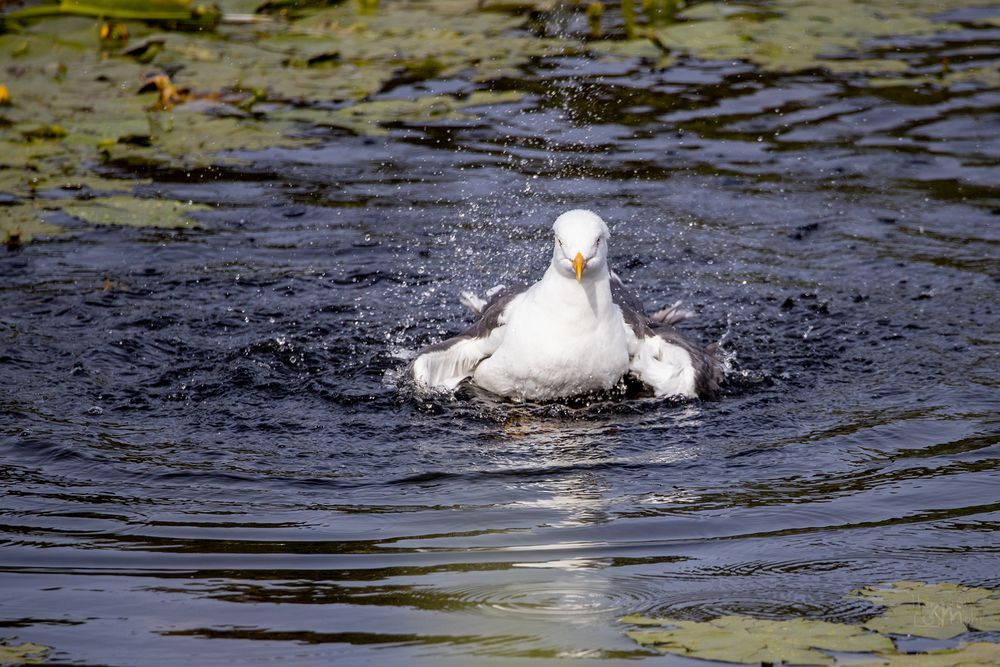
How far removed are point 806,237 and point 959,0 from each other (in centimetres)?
609

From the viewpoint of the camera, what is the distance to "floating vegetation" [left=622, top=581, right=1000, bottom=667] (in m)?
3.61

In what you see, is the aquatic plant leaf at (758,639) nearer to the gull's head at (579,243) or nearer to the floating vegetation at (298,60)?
the gull's head at (579,243)

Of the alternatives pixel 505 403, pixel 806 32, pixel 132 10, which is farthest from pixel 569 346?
pixel 132 10

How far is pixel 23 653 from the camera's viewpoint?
3.81 metres

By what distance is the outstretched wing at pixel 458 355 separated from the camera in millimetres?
6660

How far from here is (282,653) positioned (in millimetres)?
3795

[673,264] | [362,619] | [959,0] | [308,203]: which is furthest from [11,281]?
[959,0]

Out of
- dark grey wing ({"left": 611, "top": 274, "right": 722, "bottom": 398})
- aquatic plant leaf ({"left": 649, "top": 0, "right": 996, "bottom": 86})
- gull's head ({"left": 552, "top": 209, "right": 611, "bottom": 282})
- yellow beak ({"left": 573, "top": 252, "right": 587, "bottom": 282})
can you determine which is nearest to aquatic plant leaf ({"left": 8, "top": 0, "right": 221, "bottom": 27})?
aquatic plant leaf ({"left": 649, "top": 0, "right": 996, "bottom": 86})

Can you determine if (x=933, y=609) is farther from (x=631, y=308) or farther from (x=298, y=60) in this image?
(x=298, y=60)

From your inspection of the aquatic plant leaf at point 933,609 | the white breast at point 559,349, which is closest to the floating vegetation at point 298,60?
the white breast at point 559,349

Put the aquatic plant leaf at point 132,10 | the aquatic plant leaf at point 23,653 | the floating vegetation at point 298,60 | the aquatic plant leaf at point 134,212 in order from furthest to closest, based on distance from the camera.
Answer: the aquatic plant leaf at point 132,10
the floating vegetation at point 298,60
the aquatic plant leaf at point 134,212
the aquatic plant leaf at point 23,653

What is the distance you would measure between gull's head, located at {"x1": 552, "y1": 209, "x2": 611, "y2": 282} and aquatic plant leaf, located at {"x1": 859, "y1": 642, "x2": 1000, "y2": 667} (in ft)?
8.99

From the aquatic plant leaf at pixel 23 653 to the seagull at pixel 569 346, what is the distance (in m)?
2.95

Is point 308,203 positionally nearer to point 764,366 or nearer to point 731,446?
point 764,366
